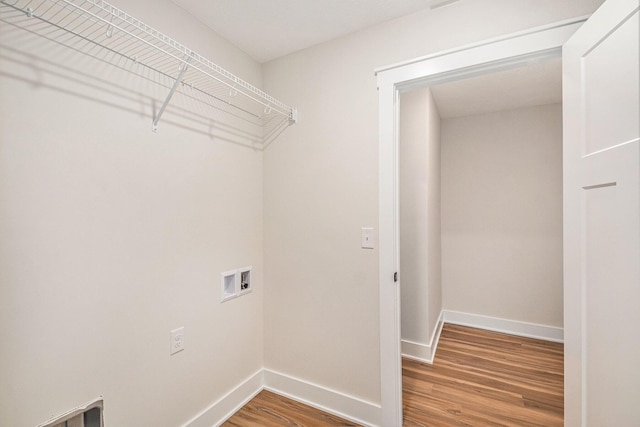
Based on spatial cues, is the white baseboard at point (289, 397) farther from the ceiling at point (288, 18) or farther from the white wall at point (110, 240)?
the ceiling at point (288, 18)

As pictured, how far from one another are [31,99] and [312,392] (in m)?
2.08

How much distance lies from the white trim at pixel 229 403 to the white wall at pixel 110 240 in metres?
0.04

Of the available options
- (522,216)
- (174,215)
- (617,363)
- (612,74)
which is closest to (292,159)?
(174,215)

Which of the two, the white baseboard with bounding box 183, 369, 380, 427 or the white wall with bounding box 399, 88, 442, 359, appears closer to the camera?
the white baseboard with bounding box 183, 369, 380, 427

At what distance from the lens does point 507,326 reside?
321 cm

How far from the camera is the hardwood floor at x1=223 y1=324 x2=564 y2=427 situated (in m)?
1.83

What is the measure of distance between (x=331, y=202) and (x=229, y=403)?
1412mm

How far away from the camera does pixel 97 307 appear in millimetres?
1229

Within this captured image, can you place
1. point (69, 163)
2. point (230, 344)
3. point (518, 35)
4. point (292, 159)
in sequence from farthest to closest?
point (292, 159) < point (230, 344) < point (518, 35) < point (69, 163)

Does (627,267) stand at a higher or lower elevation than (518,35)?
lower

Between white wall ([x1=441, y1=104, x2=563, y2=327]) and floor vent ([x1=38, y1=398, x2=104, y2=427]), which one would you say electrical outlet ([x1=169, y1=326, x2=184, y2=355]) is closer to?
floor vent ([x1=38, y1=398, x2=104, y2=427])

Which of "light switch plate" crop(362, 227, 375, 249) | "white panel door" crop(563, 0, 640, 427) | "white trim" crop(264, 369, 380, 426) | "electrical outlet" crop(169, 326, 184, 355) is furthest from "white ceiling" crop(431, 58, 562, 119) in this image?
"electrical outlet" crop(169, 326, 184, 355)

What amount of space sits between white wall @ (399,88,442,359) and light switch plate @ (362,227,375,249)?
3.32 feet

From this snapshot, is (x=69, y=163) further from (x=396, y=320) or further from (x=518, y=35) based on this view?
(x=518, y=35)
